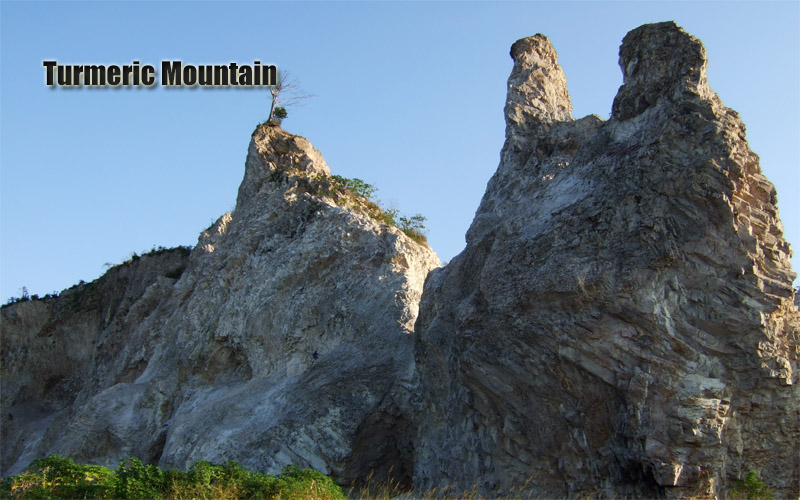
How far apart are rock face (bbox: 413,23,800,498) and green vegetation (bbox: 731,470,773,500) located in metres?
0.15

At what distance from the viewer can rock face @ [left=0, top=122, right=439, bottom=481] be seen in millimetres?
17875

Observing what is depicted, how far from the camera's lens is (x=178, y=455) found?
18.8m

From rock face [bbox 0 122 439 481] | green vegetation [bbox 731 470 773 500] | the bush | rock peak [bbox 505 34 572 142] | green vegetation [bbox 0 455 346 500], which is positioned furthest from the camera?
rock face [bbox 0 122 439 481]

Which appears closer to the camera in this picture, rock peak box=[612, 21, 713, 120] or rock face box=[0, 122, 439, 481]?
rock peak box=[612, 21, 713, 120]

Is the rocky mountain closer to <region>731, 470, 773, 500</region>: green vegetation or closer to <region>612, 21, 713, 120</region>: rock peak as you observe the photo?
<region>612, 21, 713, 120</region>: rock peak

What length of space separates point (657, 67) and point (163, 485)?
10.4 metres

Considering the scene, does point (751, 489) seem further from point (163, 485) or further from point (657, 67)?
point (163, 485)

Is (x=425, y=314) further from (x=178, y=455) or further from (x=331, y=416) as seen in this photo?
(x=178, y=455)

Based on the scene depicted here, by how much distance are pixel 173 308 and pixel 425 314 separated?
439 inches

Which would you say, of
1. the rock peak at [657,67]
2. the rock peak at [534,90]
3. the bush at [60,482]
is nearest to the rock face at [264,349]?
the bush at [60,482]

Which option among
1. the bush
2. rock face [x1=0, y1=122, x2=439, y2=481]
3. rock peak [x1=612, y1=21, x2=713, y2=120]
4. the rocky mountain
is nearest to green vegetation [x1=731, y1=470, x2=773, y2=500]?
the rocky mountain

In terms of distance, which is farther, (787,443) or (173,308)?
(173,308)

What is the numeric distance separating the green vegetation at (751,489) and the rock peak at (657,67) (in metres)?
5.81

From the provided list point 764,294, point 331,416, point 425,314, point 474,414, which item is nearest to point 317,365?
point 331,416
